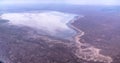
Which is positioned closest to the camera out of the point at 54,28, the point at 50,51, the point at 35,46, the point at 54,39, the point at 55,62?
the point at 55,62

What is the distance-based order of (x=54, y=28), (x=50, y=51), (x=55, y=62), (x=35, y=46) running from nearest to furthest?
1. (x=55, y=62)
2. (x=50, y=51)
3. (x=35, y=46)
4. (x=54, y=28)

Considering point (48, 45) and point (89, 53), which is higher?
point (89, 53)

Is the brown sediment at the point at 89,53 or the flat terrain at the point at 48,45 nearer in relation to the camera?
the brown sediment at the point at 89,53

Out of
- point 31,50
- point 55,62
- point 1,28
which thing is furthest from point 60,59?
point 1,28

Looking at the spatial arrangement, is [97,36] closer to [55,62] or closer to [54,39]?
[54,39]

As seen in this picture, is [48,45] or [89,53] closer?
[89,53]

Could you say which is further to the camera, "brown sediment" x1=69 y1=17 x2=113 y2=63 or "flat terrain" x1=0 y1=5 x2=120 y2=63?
"flat terrain" x1=0 y1=5 x2=120 y2=63

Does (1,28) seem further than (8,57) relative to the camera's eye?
Yes

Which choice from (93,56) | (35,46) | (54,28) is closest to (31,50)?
(35,46)

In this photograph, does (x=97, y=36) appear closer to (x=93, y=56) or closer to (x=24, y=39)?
(x=93, y=56)
